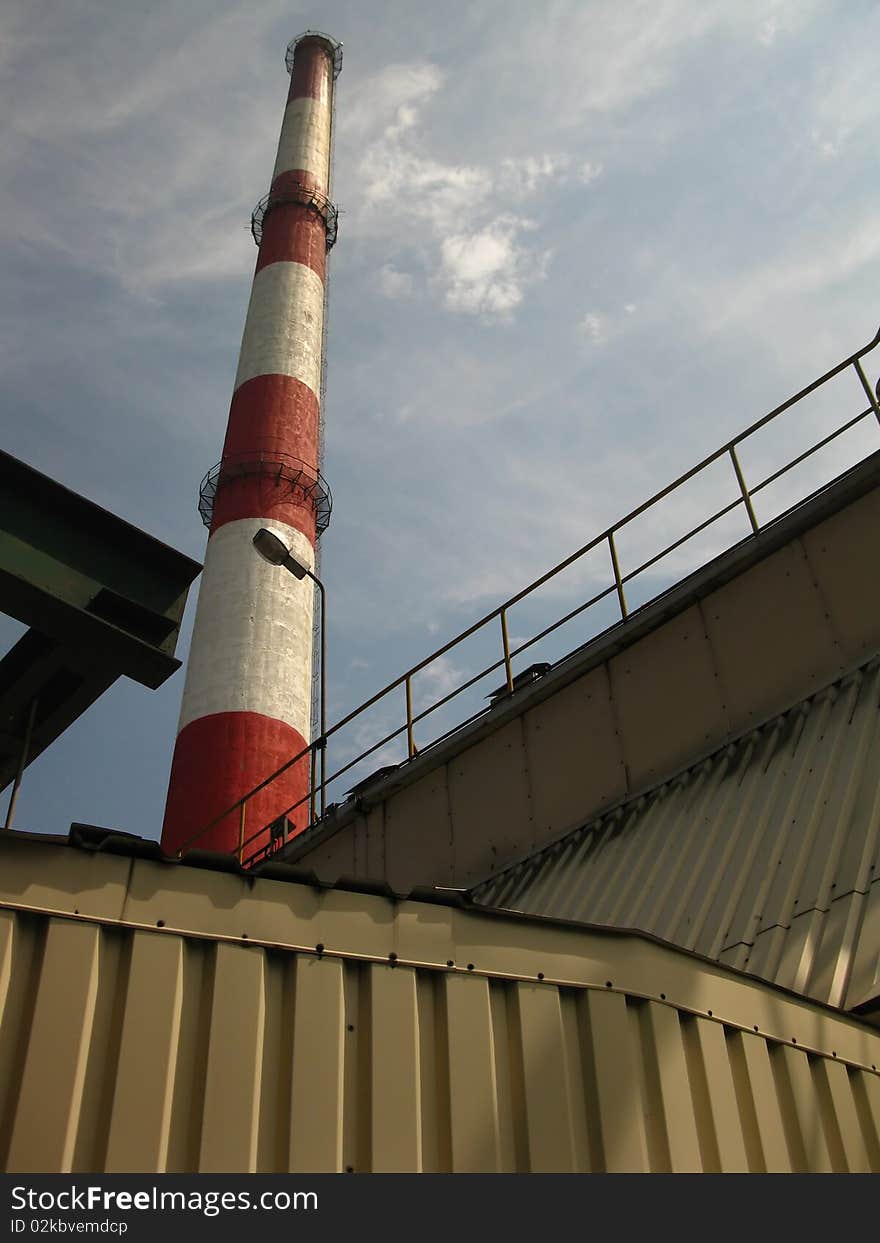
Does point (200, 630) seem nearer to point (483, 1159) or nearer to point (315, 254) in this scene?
point (315, 254)

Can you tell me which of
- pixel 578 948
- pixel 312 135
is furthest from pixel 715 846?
pixel 312 135

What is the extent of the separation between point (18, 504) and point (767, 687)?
5.80 metres

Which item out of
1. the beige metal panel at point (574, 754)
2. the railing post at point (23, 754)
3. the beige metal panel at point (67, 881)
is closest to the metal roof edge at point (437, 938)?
the beige metal panel at point (67, 881)

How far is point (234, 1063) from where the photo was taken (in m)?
3.56

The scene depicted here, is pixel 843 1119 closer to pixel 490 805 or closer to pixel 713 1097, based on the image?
pixel 713 1097

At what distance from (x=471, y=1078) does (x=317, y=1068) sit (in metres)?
0.61

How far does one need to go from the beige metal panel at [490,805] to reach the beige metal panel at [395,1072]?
5.60 metres

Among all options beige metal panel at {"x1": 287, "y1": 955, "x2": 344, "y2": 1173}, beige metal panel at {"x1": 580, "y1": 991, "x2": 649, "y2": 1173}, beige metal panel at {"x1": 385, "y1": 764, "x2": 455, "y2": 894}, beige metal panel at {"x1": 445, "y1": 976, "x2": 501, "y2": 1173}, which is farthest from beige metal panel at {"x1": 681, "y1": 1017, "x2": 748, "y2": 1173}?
beige metal panel at {"x1": 385, "y1": 764, "x2": 455, "y2": 894}

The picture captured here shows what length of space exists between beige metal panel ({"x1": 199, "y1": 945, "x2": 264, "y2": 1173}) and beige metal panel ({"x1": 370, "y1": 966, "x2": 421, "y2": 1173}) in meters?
0.42

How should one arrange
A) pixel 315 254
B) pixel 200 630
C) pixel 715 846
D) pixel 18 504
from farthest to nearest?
pixel 315 254
pixel 200 630
pixel 715 846
pixel 18 504

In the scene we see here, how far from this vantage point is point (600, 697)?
31.1ft

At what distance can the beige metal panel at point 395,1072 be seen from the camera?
11.8ft

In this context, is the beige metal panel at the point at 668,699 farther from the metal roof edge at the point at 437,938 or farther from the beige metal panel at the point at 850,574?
the metal roof edge at the point at 437,938

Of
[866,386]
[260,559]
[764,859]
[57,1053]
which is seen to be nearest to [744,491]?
[866,386]
